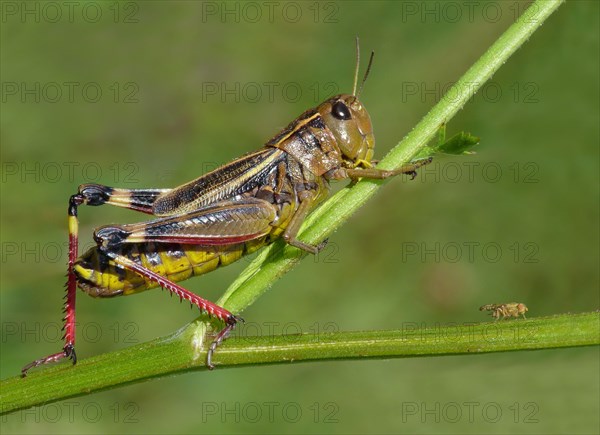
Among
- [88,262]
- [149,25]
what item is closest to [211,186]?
[88,262]

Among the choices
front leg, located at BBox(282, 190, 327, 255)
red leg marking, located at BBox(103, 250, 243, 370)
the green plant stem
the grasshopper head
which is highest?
the grasshopper head

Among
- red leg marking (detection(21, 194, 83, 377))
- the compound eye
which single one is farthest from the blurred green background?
the compound eye

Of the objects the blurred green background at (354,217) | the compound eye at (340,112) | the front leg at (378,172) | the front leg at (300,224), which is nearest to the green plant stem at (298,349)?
the front leg at (300,224)

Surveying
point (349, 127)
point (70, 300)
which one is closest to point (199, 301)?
point (70, 300)

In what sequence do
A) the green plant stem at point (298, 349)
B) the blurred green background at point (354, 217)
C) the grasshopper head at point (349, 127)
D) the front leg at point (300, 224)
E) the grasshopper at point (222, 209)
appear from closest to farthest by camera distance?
1. the green plant stem at point (298, 349)
2. the front leg at point (300, 224)
3. the grasshopper at point (222, 209)
4. the grasshopper head at point (349, 127)
5. the blurred green background at point (354, 217)

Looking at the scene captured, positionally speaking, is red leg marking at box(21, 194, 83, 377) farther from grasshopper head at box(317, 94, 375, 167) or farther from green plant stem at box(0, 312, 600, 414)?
grasshopper head at box(317, 94, 375, 167)

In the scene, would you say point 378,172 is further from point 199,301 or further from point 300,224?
point 199,301

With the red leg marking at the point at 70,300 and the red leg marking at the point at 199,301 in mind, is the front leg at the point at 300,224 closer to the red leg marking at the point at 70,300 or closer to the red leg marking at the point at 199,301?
the red leg marking at the point at 199,301

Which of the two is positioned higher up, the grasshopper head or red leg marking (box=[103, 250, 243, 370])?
the grasshopper head
